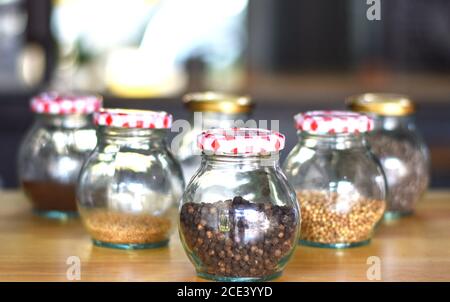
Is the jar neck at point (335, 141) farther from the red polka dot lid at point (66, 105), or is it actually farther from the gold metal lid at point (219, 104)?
the red polka dot lid at point (66, 105)

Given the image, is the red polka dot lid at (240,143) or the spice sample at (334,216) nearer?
the red polka dot lid at (240,143)

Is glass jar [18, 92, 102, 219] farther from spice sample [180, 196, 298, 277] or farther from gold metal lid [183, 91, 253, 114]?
spice sample [180, 196, 298, 277]

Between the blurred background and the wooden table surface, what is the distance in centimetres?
191

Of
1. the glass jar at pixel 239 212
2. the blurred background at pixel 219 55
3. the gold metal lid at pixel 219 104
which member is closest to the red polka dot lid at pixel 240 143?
the glass jar at pixel 239 212

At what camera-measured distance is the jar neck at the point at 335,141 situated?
1.22 metres

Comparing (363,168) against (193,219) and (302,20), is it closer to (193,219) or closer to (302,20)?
(193,219)

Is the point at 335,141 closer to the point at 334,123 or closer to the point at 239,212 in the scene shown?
the point at 334,123

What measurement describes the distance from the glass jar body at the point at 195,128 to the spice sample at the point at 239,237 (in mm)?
417

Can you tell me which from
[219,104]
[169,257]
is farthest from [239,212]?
[219,104]

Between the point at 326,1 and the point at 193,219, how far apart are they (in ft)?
11.2

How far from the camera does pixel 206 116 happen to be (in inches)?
56.7

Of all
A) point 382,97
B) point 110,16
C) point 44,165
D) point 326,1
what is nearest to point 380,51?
point 326,1

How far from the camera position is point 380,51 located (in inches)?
156

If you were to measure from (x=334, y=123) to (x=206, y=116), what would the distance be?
31cm
